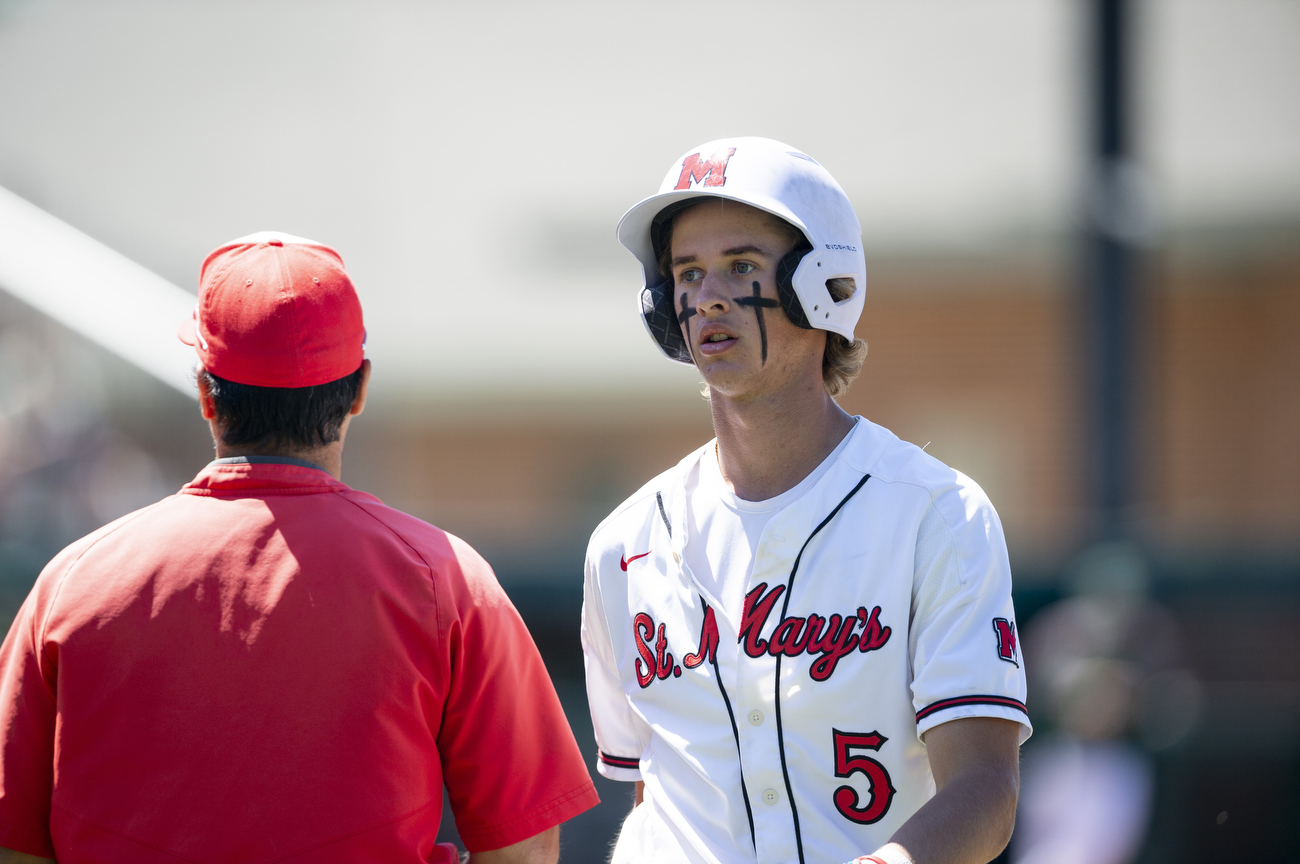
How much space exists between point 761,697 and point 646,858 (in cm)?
45

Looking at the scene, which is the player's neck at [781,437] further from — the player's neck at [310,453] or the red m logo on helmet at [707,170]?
the player's neck at [310,453]

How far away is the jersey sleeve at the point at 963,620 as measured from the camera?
7.01ft

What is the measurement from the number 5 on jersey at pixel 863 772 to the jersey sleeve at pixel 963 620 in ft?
0.46

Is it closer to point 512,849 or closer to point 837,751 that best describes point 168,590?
point 512,849

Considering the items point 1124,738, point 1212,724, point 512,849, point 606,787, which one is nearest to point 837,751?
point 512,849

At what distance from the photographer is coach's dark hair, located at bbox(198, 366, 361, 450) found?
219 centimetres

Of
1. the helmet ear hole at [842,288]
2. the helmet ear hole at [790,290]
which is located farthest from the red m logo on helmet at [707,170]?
the helmet ear hole at [842,288]

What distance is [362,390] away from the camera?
2.36m

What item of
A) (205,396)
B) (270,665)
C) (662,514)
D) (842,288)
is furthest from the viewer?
(662,514)

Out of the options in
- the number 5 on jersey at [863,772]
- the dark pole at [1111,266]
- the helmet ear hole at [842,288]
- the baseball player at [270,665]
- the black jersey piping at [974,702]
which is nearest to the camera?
the baseball player at [270,665]

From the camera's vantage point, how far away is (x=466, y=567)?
7.29 ft

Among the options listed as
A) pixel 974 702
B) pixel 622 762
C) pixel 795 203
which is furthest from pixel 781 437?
pixel 622 762

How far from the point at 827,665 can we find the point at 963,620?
289mm

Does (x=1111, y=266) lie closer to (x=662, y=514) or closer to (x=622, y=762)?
(x=662, y=514)
